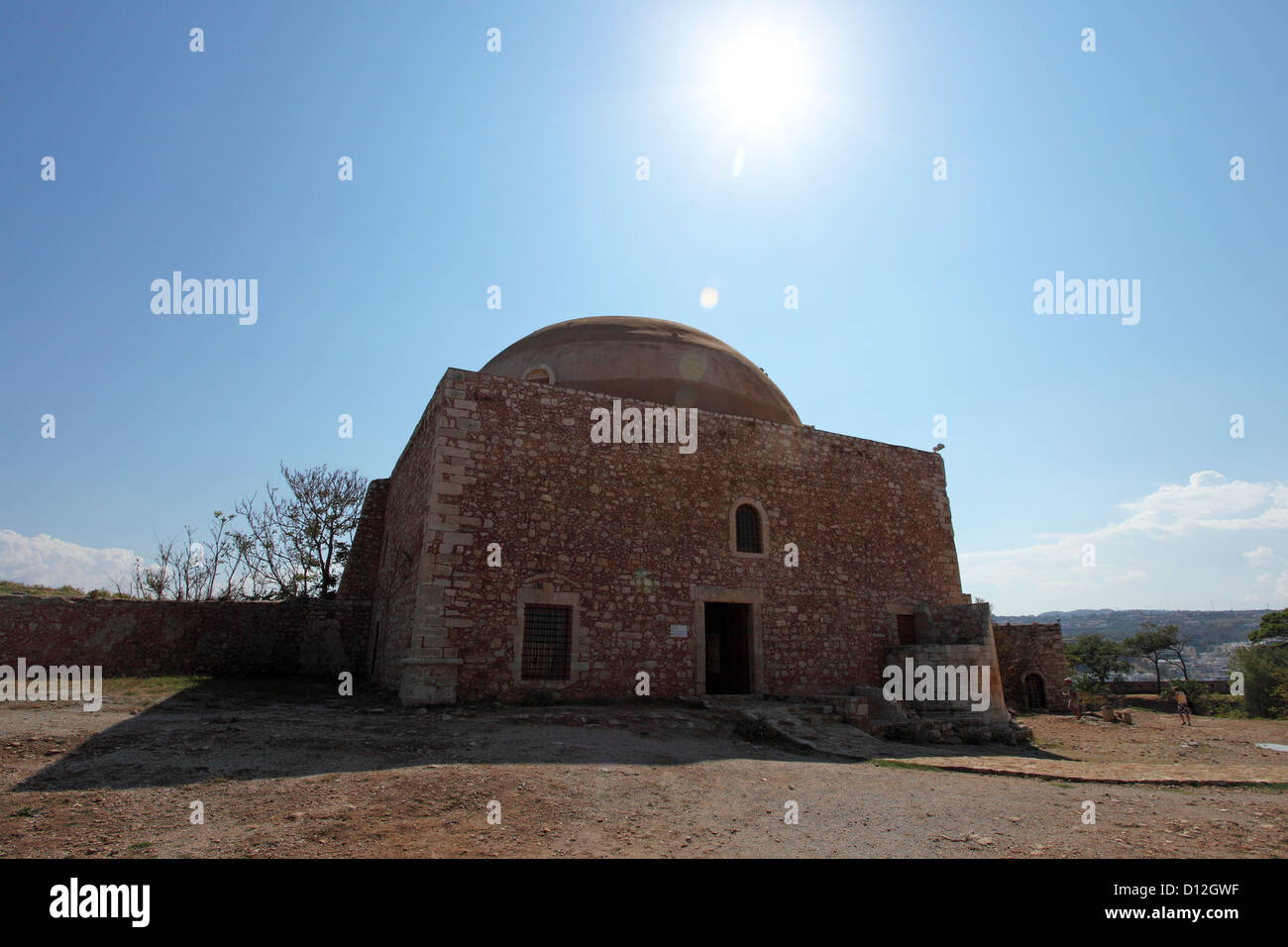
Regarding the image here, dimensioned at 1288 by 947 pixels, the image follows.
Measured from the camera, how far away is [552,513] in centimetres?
1141

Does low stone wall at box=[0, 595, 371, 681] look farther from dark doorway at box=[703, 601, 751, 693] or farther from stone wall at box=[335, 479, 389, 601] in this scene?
→ dark doorway at box=[703, 601, 751, 693]

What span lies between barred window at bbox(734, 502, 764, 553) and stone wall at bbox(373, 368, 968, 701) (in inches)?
9.5

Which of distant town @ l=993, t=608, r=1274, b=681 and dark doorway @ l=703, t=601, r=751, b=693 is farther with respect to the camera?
distant town @ l=993, t=608, r=1274, b=681

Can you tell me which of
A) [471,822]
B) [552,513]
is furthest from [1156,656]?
[471,822]

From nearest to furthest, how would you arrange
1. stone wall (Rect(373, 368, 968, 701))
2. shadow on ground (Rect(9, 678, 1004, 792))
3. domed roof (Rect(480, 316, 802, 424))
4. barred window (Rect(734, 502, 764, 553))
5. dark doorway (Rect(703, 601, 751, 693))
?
1. shadow on ground (Rect(9, 678, 1004, 792))
2. stone wall (Rect(373, 368, 968, 701))
3. dark doorway (Rect(703, 601, 751, 693))
4. barred window (Rect(734, 502, 764, 553))
5. domed roof (Rect(480, 316, 802, 424))

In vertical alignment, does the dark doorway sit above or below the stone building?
below

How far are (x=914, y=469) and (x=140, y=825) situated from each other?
1499 centimetres

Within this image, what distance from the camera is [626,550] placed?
38.8 ft

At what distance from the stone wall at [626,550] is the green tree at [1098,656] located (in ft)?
148

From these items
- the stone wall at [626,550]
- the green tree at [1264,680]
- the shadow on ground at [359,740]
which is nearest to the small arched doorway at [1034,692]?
the stone wall at [626,550]

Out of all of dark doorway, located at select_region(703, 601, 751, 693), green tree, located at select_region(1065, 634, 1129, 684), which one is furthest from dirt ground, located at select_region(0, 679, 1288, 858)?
green tree, located at select_region(1065, 634, 1129, 684)

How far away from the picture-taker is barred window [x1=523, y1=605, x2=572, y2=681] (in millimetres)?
10797

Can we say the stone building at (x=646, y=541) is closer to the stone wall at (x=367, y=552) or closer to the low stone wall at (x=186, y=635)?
the stone wall at (x=367, y=552)

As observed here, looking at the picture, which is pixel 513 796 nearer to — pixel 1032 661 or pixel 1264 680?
pixel 1032 661
